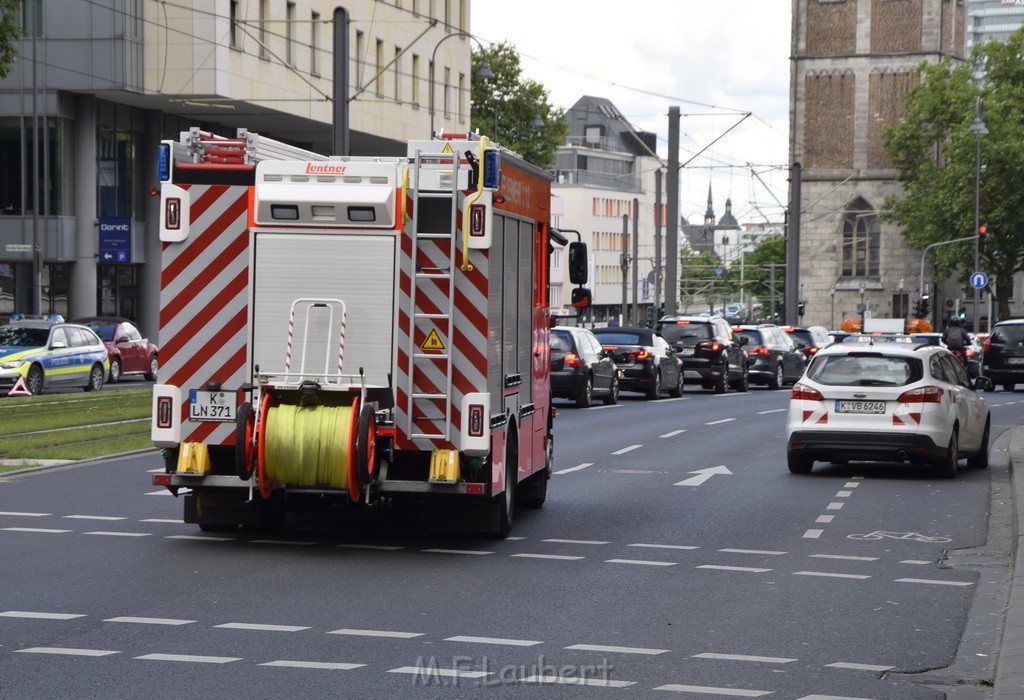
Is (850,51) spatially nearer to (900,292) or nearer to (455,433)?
(900,292)

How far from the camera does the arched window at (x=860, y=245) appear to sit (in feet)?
356

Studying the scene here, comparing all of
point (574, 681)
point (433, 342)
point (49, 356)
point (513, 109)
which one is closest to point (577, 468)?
point (433, 342)

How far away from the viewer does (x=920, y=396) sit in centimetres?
1864

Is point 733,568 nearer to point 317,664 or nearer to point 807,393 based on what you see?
point 317,664

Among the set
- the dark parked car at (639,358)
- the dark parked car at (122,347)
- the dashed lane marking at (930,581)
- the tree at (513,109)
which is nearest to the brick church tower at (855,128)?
the tree at (513,109)

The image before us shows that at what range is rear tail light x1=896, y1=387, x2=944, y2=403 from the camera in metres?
18.6

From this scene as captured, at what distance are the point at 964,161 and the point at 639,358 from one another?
205 ft

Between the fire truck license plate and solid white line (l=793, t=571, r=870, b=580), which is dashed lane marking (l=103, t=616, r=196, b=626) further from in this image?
solid white line (l=793, t=571, r=870, b=580)

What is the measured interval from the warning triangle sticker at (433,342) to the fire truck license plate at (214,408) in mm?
1429

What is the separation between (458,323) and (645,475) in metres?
7.40

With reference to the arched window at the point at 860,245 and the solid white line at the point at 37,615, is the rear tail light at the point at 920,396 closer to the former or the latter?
the solid white line at the point at 37,615

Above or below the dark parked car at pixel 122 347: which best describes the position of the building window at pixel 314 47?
above

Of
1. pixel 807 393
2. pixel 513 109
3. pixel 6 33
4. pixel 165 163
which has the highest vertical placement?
pixel 513 109

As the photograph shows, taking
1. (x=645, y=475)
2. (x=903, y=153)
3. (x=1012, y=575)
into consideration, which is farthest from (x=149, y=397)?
(x=903, y=153)
